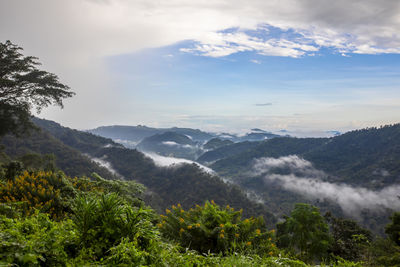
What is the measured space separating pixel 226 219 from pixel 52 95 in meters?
17.5

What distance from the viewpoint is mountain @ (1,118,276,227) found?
75.1 m

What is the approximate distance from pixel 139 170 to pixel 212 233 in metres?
125

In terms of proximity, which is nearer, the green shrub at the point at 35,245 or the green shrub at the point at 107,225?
the green shrub at the point at 35,245

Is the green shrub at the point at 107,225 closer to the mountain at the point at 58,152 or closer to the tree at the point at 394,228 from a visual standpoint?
the tree at the point at 394,228

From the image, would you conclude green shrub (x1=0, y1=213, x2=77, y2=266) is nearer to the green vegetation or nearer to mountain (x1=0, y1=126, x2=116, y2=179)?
the green vegetation

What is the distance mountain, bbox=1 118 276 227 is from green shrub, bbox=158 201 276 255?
67.8 metres

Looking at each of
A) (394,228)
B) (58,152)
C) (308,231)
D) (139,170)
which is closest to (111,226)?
(308,231)

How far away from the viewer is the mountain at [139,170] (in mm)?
75125

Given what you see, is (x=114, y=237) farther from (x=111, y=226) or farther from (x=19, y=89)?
(x=19, y=89)

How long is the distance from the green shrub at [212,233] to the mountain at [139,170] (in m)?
67.8

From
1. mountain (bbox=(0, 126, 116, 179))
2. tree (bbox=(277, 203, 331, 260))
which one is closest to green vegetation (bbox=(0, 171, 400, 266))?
tree (bbox=(277, 203, 331, 260))

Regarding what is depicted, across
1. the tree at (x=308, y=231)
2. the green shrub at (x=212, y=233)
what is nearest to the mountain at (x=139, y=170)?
the tree at (x=308, y=231)

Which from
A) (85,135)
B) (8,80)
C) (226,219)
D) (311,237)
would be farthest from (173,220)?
(85,135)

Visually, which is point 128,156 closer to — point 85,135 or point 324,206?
point 85,135
